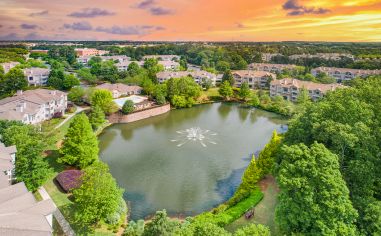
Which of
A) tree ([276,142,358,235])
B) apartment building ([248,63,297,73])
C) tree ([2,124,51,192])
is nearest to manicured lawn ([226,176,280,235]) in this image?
tree ([276,142,358,235])

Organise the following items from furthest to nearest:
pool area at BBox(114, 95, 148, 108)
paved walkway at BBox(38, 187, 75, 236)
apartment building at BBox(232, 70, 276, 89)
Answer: apartment building at BBox(232, 70, 276, 89)
pool area at BBox(114, 95, 148, 108)
paved walkway at BBox(38, 187, 75, 236)

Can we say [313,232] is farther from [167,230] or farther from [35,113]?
[35,113]

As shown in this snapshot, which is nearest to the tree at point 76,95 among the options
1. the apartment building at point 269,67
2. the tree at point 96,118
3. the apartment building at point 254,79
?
the tree at point 96,118

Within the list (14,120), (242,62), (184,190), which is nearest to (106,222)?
(184,190)

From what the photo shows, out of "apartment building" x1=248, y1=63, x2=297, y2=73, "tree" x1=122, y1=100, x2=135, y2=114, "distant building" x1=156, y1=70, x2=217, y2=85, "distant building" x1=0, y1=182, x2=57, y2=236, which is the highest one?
"apartment building" x1=248, y1=63, x2=297, y2=73

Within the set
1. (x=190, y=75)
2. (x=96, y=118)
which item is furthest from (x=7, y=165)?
(x=190, y=75)

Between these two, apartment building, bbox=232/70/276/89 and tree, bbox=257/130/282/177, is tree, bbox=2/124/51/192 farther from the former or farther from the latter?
apartment building, bbox=232/70/276/89
